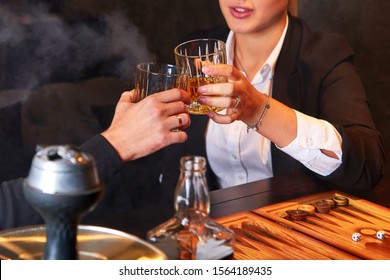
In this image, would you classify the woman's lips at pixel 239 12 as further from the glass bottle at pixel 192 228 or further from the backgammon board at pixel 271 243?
the glass bottle at pixel 192 228

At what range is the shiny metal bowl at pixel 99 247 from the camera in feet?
3.40

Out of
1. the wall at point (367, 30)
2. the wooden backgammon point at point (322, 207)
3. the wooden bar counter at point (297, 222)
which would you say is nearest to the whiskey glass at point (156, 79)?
the wooden bar counter at point (297, 222)

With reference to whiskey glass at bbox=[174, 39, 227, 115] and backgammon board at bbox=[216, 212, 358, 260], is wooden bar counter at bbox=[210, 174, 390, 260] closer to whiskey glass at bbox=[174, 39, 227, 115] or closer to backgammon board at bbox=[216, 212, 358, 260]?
backgammon board at bbox=[216, 212, 358, 260]

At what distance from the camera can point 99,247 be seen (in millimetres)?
1057

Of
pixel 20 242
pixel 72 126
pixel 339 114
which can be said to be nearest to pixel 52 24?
pixel 72 126

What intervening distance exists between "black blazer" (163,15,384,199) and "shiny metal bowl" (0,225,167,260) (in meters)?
1.07

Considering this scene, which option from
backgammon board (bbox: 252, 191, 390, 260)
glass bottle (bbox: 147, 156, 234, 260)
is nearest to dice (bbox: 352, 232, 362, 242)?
backgammon board (bbox: 252, 191, 390, 260)

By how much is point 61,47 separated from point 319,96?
1103mm

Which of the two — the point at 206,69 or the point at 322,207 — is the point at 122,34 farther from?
the point at 322,207

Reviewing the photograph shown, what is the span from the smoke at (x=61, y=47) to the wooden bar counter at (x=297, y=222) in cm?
131

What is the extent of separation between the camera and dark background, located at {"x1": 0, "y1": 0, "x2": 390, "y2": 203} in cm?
270

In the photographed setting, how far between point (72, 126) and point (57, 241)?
1991 mm

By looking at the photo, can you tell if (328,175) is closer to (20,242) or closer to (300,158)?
(300,158)
